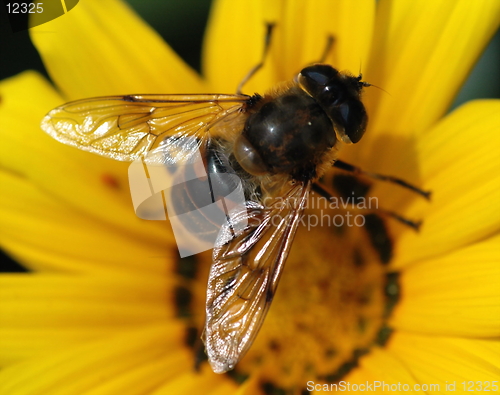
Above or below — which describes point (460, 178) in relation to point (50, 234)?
above

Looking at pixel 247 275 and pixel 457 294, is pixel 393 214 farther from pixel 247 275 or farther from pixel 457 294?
pixel 247 275

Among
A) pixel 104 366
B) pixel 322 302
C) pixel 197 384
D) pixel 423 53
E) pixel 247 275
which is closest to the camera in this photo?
pixel 247 275

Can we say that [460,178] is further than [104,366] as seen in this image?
No

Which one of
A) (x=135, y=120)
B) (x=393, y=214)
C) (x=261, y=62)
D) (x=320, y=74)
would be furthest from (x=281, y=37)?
(x=393, y=214)

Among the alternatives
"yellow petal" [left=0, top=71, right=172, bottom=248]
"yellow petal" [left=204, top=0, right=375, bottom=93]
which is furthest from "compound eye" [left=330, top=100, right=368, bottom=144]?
"yellow petal" [left=0, top=71, right=172, bottom=248]

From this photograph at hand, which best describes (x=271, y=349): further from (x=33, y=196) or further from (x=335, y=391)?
(x=33, y=196)

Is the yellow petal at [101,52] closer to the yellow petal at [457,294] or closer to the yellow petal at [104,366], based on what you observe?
the yellow petal at [104,366]

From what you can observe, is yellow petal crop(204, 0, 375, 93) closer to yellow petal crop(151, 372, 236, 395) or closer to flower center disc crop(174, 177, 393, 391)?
flower center disc crop(174, 177, 393, 391)
